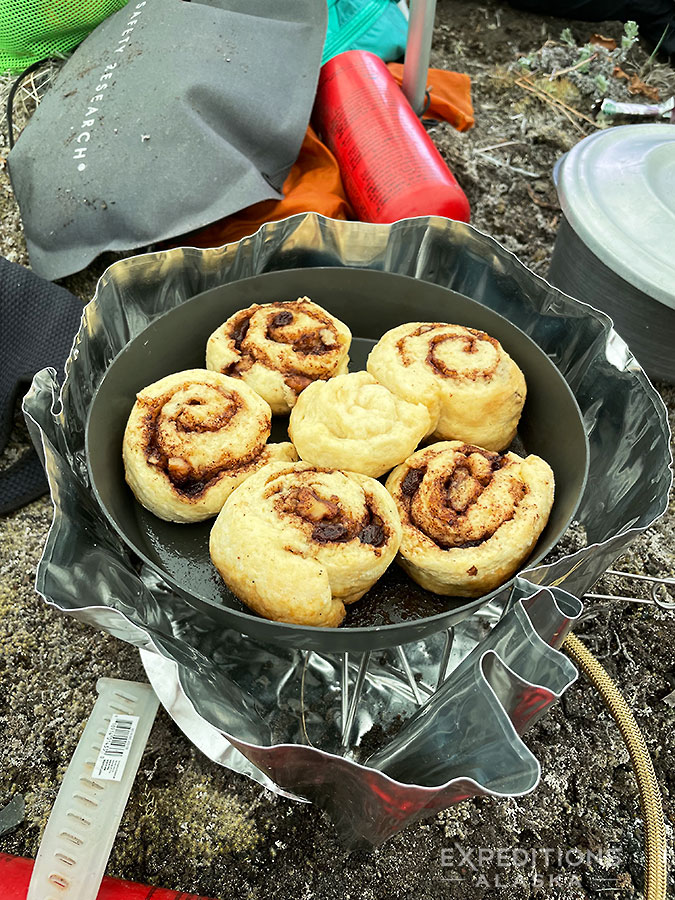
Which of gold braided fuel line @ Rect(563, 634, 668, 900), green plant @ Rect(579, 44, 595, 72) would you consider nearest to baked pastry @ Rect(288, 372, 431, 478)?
gold braided fuel line @ Rect(563, 634, 668, 900)

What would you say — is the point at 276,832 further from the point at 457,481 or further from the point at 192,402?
the point at 192,402

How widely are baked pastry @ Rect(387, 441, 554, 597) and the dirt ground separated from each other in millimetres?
610

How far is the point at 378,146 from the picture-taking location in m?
2.82

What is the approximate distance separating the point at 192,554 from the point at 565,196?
1.71 m

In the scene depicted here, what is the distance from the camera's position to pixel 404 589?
5.90 ft

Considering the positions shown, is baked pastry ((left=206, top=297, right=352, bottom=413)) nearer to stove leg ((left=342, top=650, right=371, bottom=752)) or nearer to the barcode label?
stove leg ((left=342, top=650, right=371, bottom=752))

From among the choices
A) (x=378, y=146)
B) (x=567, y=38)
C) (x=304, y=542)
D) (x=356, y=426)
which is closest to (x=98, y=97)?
(x=378, y=146)

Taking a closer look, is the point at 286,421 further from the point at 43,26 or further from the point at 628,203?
the point at 43,26

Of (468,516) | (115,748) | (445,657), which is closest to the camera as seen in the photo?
(468,516)

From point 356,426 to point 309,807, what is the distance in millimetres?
1004

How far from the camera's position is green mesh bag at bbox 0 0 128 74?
3.15 metres

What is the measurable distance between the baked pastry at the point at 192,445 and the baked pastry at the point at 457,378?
1.24 feet

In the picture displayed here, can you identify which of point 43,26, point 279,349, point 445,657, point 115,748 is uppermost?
point 43,26

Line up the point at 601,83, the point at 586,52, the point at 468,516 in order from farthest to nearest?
the point at 586,52 → the point at 601,83 → the point at 468,516
